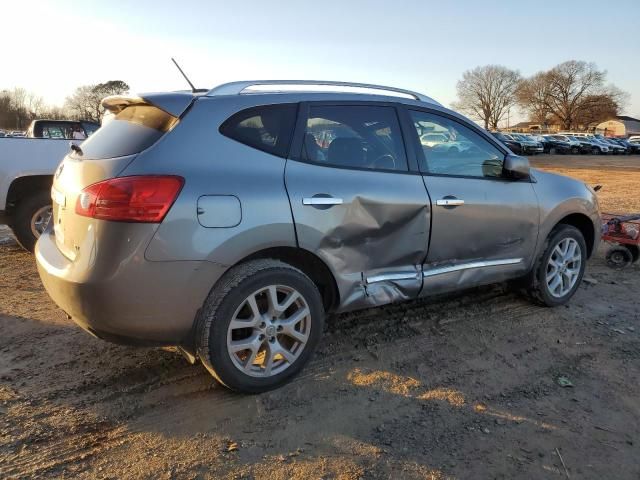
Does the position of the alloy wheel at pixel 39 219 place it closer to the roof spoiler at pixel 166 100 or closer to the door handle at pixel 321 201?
the roof spoiler at pixel 166 100

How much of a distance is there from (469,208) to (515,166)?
56cm

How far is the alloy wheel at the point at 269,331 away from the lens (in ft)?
9.80

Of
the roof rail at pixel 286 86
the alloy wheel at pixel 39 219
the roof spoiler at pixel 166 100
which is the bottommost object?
the alloy wheel at pixel 39 219

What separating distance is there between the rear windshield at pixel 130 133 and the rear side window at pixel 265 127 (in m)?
0.34

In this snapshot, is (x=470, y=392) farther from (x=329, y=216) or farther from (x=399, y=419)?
(x=329, y=216)

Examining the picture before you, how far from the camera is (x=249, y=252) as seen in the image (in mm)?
2912

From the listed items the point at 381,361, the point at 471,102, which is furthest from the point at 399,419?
the point at 471,102

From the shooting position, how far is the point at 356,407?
9.88ft

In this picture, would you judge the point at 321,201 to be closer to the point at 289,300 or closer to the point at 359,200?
the point at 359,200

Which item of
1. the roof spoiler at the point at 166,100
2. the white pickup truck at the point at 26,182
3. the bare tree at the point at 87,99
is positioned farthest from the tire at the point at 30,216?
the bare tree at the point at 87,99

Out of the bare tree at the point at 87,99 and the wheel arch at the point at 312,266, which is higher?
the bare tree at the point at 87,99

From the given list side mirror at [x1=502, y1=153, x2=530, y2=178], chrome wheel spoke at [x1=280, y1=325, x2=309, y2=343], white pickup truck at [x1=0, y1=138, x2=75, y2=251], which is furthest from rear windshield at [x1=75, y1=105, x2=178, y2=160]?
white pickup truck at [x1=0, y1=138, x2=75, y2=251]

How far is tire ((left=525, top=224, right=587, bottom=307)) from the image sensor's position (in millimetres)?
4547

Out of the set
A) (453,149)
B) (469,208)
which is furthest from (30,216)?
(469,208)
